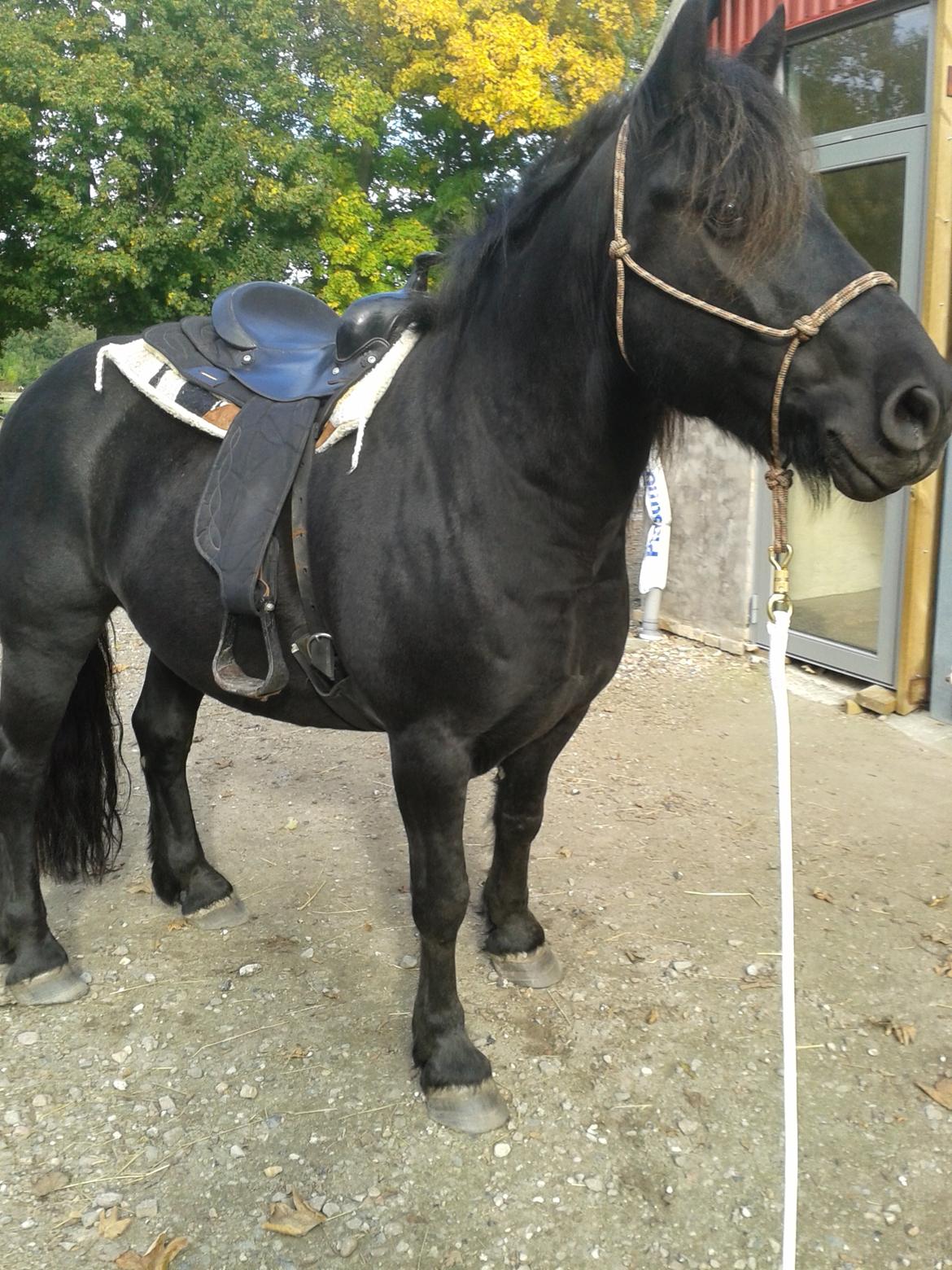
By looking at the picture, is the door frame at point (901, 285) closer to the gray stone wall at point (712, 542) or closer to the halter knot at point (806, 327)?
the gray stone wall at point (712, 542)

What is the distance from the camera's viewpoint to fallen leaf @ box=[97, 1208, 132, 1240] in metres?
1.93

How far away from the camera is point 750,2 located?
5.42m

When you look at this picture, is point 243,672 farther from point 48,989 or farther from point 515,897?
point 48,989

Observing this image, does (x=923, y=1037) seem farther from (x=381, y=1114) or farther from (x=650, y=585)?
(x=650, y=585)

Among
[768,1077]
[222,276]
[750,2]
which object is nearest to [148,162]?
[222,276]

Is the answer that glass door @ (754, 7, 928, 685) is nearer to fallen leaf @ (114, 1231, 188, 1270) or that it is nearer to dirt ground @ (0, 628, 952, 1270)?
dirt ground @ (0, 628, 952, 1270)

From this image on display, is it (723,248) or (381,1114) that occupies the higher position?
(723,248)

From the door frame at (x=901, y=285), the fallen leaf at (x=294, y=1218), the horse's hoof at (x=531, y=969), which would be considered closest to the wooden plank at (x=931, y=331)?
the door frame at (x=901, y=285)

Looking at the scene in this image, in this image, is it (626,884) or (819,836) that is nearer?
(626,884)

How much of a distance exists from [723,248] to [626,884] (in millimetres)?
2412

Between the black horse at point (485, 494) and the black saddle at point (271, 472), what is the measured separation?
0.26ft

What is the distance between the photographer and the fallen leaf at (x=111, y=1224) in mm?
1931

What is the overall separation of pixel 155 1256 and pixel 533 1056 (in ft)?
3.31

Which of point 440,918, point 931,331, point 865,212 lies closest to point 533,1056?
point 440,918
